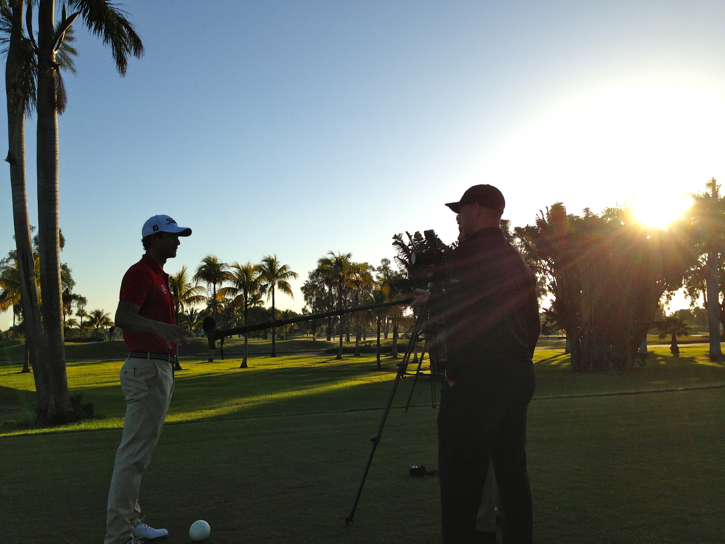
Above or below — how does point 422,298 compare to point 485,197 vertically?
below

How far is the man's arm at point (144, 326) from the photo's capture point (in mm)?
4227

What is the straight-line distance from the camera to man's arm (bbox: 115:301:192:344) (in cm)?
423

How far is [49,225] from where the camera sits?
13.9m

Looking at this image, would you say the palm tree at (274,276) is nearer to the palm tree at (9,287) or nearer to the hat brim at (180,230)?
the palm tree at (9,287)

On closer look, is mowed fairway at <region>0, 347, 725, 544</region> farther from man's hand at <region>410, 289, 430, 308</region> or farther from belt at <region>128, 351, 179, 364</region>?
man's hand at <region>410, 289, 430, 308</region>

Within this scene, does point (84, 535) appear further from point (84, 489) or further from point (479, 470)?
point (479, 470)

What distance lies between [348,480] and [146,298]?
3094 mm

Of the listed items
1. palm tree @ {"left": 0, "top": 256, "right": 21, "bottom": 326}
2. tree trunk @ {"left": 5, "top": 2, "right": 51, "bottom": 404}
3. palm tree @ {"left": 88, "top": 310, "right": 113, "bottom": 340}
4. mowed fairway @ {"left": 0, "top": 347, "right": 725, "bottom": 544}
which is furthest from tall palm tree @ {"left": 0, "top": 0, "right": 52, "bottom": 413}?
palm tree @ {"left": 88, "top": 310, "right": 113, "bottom": 340}

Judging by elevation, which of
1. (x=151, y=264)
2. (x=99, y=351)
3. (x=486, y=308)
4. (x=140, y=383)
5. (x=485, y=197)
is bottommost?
(x=99, y=351)

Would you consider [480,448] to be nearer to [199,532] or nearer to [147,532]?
[199,532]

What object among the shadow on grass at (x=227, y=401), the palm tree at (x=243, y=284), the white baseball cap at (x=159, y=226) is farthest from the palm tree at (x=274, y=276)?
the white baseball cap at (x=159, y=226)

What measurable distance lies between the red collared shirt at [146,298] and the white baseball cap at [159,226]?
0.24m

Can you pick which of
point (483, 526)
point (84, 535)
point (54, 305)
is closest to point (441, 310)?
point (483, 526)

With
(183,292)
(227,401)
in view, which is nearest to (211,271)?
(183,292)
